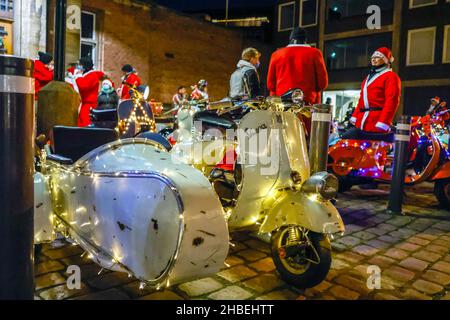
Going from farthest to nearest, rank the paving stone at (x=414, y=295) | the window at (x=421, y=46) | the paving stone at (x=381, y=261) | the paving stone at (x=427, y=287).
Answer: the window at (x=421, y=46), the paving stone at (x=381, y=261), the paving stone at (x=427, y=287), the paving stone at (x=414, y=295)

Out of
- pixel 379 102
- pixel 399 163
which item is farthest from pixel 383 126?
pixel 399 163

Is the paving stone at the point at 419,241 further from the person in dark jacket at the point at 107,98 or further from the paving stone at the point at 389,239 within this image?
the person in dark jacket at the point at 107,98

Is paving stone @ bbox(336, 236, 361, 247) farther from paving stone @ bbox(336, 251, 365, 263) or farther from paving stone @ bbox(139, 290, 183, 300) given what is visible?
paving stone @ bbox(139, 290, 183, 300)

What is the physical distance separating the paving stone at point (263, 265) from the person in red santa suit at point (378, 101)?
3112mm

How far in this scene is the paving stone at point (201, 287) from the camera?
286 centimetres

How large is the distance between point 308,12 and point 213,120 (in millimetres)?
26043

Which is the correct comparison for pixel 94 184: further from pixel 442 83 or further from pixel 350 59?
pixel 350 59

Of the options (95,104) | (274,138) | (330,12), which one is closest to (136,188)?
(274,138)

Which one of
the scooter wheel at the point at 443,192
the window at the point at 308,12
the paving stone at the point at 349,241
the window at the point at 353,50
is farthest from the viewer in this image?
the window at the point at 308,12

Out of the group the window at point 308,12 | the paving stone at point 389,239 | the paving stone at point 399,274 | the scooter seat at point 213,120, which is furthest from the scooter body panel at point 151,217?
the window at point 308,12

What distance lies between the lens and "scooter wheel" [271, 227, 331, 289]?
285 cm

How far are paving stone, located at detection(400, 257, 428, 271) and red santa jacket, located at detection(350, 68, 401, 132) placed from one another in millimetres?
2437

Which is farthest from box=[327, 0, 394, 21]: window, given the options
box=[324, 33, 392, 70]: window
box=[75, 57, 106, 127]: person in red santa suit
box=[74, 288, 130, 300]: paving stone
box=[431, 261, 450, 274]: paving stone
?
box=[74, 288, 130, 300]: paving stone
